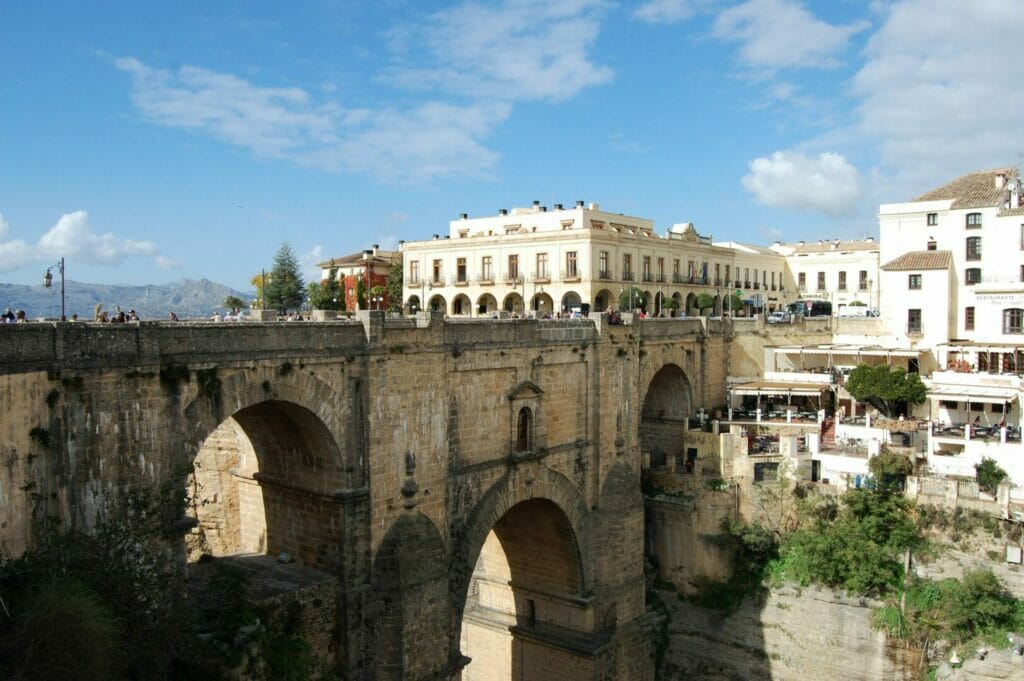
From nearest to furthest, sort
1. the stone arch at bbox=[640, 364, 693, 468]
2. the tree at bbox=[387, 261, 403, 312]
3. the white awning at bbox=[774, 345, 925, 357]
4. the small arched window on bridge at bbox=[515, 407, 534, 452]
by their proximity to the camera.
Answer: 1. the small arched window on bridge at bbox=[515, 407, 534, 452]
2. the stone arch at bbox=[640, 364, 693, 468]
3. the white awning at bbox=[774, 345, 925, 357]
4. the tree at bbox=[387, 261, 403, 312]

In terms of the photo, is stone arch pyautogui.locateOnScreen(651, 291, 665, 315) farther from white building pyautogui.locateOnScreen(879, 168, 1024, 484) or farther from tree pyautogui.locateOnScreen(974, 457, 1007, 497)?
tree pyautogui.locateOnScreen(974, 457, 1007, 497)

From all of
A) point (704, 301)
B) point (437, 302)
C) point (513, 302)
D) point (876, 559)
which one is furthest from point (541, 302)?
point (876, 559)

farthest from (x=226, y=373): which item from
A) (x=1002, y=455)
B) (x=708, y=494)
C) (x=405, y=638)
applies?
(x=1002, y=455)

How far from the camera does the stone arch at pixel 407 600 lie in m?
16.9

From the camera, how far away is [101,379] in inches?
489

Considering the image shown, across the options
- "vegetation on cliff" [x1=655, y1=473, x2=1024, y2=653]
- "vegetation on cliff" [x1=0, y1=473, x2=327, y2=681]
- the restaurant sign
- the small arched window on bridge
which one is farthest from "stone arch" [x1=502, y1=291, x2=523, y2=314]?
"vegetation on cliff" [x1=0, y1=473, x2=327, y2=681]

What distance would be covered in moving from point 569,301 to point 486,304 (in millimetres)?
5394

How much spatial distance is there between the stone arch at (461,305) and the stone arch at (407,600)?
3043 centimetres

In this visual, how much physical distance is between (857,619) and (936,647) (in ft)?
7.00

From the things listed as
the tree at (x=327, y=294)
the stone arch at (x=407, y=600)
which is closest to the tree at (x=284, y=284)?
the tree at (x=327, y=294)

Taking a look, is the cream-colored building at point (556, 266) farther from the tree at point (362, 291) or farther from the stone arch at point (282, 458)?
the stone arch at point (282, 458)

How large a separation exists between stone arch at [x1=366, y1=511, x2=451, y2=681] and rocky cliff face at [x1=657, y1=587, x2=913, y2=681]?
11.9 meters

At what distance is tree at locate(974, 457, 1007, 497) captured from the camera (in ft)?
80.9

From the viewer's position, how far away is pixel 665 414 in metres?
31.5
